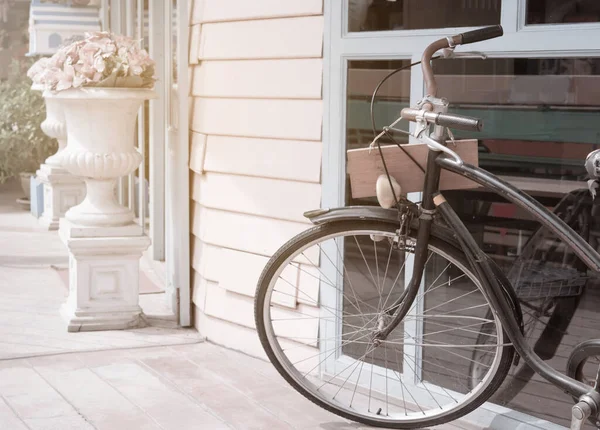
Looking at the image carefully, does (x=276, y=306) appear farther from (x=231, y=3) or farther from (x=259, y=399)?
(x=231, y=3)

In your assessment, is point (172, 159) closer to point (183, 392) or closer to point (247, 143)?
point (247, 143)

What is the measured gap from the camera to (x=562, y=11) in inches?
97.3

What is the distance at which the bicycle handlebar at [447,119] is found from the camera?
2258 mm

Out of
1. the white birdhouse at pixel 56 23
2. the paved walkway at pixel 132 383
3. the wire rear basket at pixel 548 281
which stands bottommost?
the paved walkway at pixel 132 383

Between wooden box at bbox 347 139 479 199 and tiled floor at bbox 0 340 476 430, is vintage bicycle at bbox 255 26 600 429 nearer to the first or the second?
wooden box at bbox 347 139 479 199

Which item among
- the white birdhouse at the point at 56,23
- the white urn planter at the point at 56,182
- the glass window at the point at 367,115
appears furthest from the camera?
the white birdhouse at the point at 56,23

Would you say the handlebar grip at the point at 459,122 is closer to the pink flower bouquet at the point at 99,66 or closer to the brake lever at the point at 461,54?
the brake lever at the point at 461,54

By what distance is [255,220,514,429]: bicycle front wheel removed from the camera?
264 cm

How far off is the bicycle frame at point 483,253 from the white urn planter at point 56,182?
4712 millimetres

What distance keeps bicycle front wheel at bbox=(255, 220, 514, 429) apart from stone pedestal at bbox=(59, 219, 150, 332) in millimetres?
854

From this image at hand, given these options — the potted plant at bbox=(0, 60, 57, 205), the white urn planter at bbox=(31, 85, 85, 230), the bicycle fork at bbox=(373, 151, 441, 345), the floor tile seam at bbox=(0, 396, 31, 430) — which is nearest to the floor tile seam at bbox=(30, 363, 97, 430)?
the floor tile seam at bbox=(0, 396, 31, 430)

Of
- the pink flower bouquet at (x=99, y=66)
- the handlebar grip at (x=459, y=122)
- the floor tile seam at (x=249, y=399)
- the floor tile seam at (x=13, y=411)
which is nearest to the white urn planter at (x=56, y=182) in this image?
the pink flower bouquet at (x=99, y=66)

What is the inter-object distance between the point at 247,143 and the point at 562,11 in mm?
1393

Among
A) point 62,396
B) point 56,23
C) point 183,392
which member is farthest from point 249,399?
point 56,23
